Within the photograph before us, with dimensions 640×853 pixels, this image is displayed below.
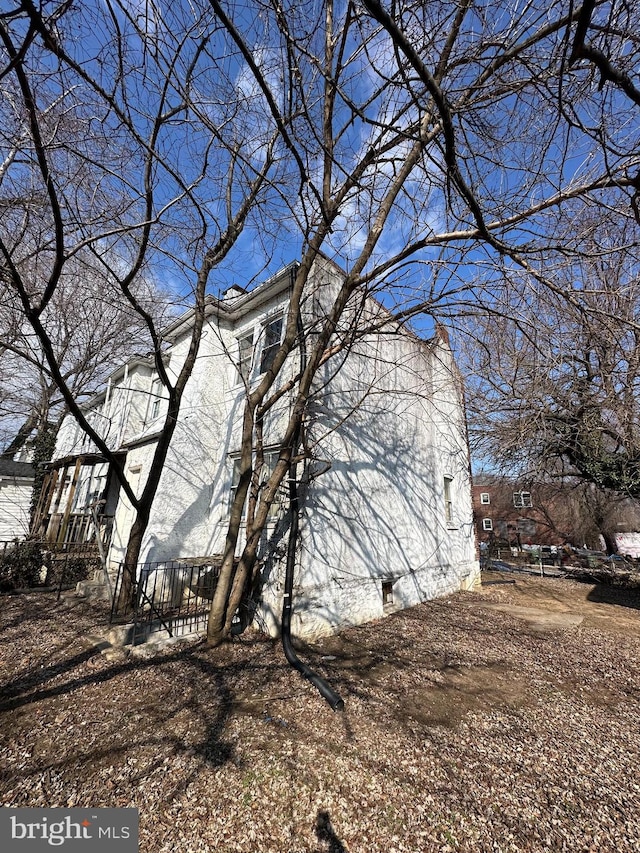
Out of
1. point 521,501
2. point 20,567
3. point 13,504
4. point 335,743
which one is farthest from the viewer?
point 521,501

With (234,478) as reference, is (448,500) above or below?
below

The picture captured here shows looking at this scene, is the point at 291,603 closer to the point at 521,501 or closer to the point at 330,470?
the point at 330,470

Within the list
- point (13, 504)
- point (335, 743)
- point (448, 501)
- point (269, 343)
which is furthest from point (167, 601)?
point (13, 504)

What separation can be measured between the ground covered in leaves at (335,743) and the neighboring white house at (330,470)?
4.50ft

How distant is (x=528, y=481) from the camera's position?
12.1m

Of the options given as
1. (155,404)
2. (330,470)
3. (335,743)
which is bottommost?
(335,743)

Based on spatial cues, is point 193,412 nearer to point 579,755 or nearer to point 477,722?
point 477,722

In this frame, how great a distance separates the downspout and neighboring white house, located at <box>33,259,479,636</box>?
0.23 metres

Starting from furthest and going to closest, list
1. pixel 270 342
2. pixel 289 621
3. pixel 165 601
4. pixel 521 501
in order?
pixel 521 501
pixel 270 342
pixel 165 601
pixel 289 621

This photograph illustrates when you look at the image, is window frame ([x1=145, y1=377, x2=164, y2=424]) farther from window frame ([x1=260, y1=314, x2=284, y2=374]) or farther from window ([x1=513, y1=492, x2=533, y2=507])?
window ([x1=513, y1=492, x2=533, y2=507])

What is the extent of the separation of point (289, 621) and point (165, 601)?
3410mm

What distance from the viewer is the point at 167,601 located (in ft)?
23.7

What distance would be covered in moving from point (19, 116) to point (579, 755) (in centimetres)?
855

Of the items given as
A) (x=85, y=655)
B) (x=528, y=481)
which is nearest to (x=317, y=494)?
(x=85, y=655)
